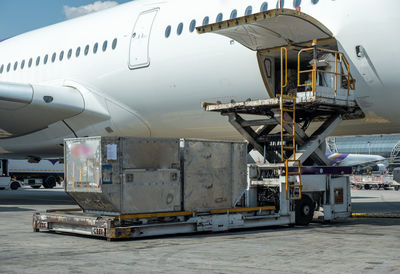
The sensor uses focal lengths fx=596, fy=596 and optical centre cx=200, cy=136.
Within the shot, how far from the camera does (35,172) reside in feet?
140

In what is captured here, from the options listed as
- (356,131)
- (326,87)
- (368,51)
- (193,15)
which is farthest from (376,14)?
(193,15)

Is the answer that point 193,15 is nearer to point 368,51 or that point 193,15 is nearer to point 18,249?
point 368,51

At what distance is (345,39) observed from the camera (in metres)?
10.6

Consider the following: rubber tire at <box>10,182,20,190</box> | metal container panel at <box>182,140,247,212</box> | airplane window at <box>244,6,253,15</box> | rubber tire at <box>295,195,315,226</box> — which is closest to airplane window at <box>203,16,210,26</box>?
airplane window at <box>244,6,253,15</box>

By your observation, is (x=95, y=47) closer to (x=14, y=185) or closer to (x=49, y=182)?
(x=14, y=185)

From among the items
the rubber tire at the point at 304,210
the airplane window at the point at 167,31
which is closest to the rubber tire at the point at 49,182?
the airplane window at the point at 167,31

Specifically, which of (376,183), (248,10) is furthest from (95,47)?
(376,183)

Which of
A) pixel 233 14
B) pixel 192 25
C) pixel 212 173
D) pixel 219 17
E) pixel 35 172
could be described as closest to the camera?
pixel 212 173

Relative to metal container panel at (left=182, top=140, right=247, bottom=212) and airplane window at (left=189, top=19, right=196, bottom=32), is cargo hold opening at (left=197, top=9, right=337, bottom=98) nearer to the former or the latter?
airplane window at (left=189, top=19, right=196, bottom=32)

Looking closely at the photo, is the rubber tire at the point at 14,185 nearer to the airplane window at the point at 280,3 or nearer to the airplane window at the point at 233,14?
the airplane window at the point at 233,14

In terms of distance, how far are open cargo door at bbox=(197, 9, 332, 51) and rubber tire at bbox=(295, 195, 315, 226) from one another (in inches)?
116

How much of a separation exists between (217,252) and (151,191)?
2.44 m

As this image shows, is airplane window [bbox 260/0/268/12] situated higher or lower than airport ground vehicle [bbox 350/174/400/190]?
higher

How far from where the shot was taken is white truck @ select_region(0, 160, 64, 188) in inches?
1673
